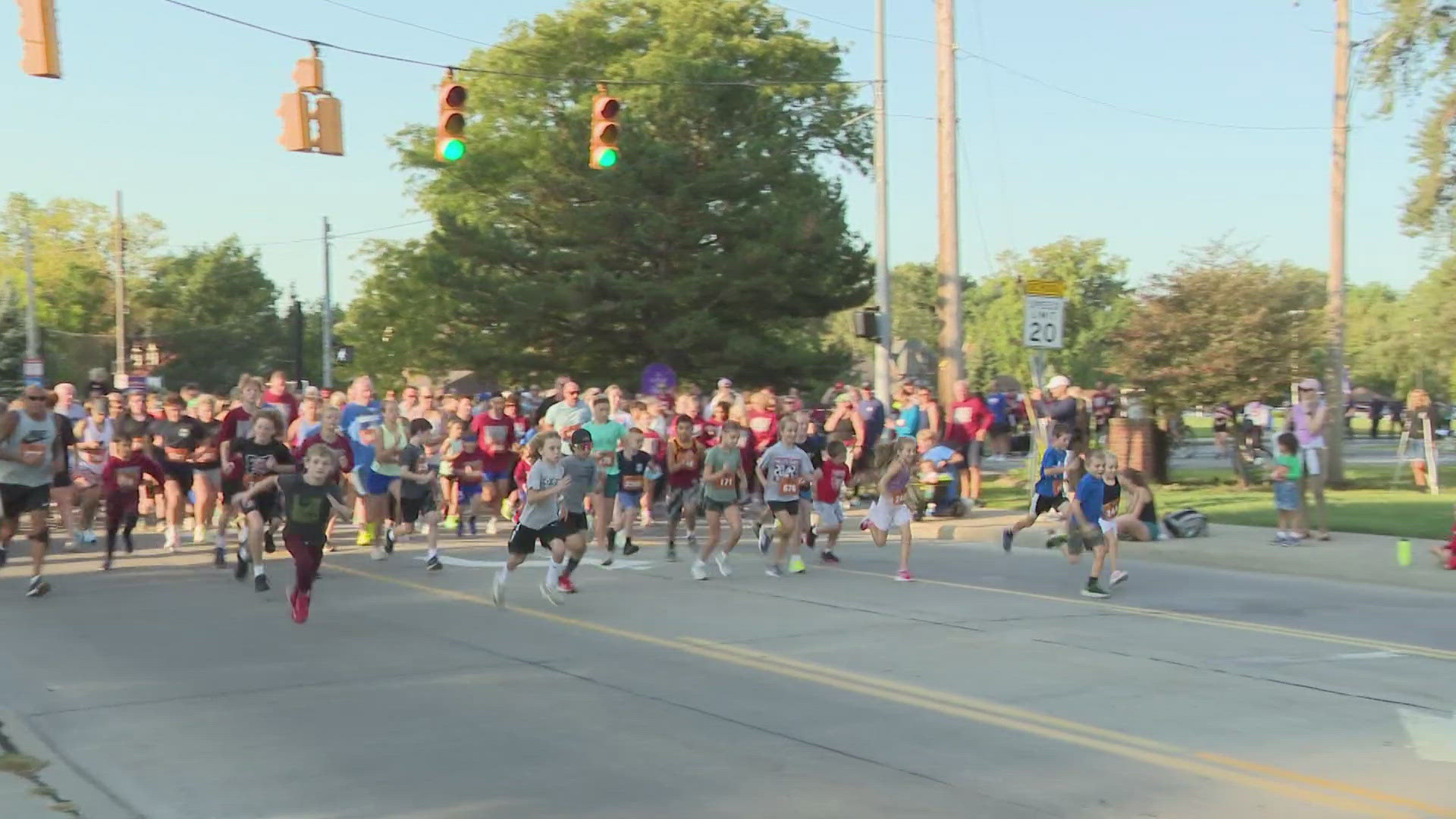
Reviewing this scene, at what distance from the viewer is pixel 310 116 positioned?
1548 centimetres

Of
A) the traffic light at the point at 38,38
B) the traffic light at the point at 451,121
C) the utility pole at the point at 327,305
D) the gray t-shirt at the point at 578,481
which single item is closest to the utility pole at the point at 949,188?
the traffic light at the point at 451,121

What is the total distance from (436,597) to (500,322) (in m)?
25.3

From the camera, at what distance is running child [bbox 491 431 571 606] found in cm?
1217

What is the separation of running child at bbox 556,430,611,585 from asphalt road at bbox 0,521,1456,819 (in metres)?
0.36

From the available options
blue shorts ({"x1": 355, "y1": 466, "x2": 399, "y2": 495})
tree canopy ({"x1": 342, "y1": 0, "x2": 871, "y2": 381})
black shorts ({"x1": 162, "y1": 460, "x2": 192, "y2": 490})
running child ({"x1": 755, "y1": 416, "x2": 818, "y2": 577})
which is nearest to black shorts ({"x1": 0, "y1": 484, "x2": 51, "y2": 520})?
blue shorts ({"x1": 355, "y1": 466, "x2": 399, "y2": 495})

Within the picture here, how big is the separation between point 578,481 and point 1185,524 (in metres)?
7.73

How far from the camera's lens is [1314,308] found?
22875 millimetres

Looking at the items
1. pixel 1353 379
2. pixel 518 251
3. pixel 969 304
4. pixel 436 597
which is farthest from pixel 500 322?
pixel 1353 379

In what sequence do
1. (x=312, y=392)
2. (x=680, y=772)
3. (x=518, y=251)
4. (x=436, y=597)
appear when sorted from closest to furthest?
(x=680, y=772)
(x=436, y=597)
(x=312, y=392)
(x=518, y=251)

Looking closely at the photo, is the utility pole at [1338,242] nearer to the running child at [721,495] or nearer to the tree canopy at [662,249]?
the running child at [721,495]

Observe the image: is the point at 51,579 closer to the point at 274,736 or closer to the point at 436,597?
the point at 436,597

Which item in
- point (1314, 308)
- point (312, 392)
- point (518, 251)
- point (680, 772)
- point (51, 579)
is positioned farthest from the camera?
point (518, 251)

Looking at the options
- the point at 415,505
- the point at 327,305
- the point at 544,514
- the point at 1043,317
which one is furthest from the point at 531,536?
the point at 327,305

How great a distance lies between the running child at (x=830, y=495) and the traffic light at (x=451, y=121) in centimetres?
525
